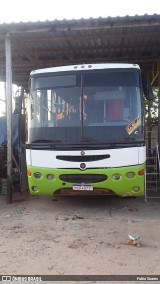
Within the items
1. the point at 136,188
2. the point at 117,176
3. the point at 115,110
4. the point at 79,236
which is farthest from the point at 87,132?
the point at 79,236

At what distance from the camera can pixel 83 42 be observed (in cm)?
912

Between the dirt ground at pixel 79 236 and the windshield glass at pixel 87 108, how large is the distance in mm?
1516

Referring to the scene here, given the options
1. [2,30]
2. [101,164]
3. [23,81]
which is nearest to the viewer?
[101,164]

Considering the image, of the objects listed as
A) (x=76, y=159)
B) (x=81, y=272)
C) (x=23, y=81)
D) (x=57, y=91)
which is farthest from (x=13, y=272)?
(x=23, y=81)

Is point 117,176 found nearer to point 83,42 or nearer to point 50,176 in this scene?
point 50,176

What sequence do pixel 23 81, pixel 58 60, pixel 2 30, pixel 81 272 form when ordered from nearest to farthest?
pixel 81 272
pixel 2 30
pixel 58 60
pixel 23 81

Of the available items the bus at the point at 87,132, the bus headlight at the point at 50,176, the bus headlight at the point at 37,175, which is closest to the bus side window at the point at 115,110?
the bus at the point at 87,132

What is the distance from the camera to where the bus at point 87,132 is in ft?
20.3

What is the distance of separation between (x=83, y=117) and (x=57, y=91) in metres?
0.78

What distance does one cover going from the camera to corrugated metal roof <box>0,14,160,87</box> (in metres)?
7.17

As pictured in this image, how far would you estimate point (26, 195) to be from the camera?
853cm

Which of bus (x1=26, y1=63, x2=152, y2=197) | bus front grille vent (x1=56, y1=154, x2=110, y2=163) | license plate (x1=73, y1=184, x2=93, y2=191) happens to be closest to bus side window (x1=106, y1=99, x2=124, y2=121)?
bus (x1=26, y1=63, x2=152, y2=197)

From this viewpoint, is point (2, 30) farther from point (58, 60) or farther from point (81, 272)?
point (81, 272)

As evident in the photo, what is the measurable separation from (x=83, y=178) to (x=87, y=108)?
1365mm
